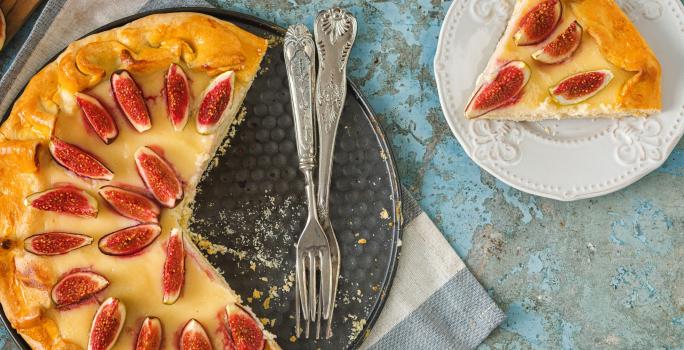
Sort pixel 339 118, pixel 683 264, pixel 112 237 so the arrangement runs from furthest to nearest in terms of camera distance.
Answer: pixel 683 264 < pixel 339 118 < pixel 112 237

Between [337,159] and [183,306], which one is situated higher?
[337,159]

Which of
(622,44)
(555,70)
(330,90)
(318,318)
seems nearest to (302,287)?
(318,318)

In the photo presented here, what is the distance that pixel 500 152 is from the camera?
3.08 metres

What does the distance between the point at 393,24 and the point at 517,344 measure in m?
1.64

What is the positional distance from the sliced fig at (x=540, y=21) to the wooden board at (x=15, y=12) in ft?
7.14

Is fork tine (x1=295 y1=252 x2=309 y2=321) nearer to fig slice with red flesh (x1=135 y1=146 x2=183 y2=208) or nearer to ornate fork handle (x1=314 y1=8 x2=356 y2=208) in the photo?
ornate fork handle (x1=314 y1=8 x2=356 y2=208)

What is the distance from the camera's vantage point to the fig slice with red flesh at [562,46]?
2916 mm

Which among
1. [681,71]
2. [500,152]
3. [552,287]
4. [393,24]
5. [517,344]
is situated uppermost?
[393,24]

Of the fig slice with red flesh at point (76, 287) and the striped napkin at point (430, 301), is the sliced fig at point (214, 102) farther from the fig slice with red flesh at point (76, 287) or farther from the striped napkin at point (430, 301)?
the striped napkin at point (430, 301)

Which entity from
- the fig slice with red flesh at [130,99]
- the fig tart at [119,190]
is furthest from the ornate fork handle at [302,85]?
the fig slice with red flesh at [130,99]

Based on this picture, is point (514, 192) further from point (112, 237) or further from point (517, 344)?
point (112, 237)

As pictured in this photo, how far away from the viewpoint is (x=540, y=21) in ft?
9.55

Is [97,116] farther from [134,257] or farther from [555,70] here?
[555,70]

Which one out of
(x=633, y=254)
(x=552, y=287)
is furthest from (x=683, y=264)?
(x=552, y=287)
